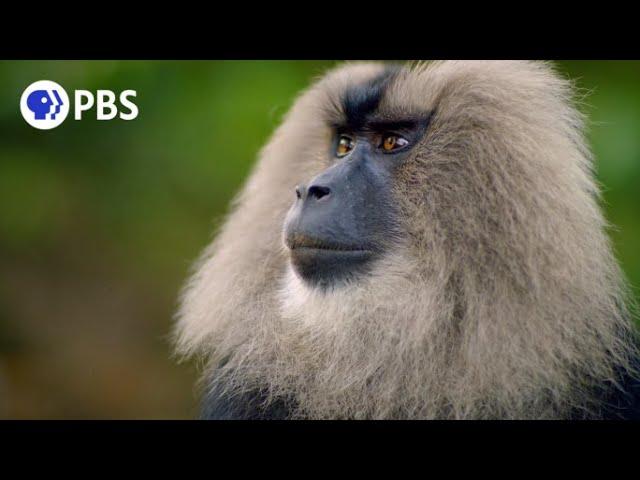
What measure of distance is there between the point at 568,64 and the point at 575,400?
14.0ft

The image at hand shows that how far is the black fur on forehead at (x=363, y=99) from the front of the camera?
3.95 m

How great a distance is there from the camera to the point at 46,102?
21.8 ft

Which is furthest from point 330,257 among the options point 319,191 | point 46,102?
point 46,102

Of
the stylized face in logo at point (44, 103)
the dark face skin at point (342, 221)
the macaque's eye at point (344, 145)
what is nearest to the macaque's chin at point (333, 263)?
the dark face skin at point (342, 221)

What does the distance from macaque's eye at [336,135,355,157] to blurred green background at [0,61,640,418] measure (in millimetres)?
4195

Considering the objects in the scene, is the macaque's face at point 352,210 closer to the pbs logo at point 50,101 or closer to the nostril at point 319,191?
the nostril at point 319,191

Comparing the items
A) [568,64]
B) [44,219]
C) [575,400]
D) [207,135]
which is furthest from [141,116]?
[575,400]

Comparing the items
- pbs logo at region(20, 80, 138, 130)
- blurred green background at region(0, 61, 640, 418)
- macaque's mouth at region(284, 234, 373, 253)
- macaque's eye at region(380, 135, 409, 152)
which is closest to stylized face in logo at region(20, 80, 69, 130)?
pbs logo at region(20, 80, 138, 130)

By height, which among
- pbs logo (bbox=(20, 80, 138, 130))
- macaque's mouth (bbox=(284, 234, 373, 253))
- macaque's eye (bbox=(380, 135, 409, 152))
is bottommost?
pbs logo (bbox=(20, 80, 138, 130))

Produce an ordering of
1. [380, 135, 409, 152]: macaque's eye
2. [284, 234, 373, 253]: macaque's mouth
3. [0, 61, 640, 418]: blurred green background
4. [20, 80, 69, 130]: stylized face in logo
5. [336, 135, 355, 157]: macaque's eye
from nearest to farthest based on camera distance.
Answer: [284, 234, 373, 253]: macaque's mouth < [380, 135, 409, 152]: macaque's eye < [336, 135, 355, 157]: macaque's eye < [20, 80, 69, 130]: stylized face in logo < [0, 61, 640, 418]: blurred green background

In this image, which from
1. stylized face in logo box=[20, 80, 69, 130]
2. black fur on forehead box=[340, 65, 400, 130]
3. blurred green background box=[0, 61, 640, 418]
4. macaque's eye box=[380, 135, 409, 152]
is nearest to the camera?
macaque's eye box=[380, 135, 409, 152]

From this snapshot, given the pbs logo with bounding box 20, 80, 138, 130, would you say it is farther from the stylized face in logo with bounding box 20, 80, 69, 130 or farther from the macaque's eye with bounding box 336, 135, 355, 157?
the macaque's eye with bounding box 336, 135, 355, 157

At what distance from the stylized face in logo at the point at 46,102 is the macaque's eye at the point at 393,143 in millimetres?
3347

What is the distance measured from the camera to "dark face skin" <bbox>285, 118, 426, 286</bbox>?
11.7 ft
